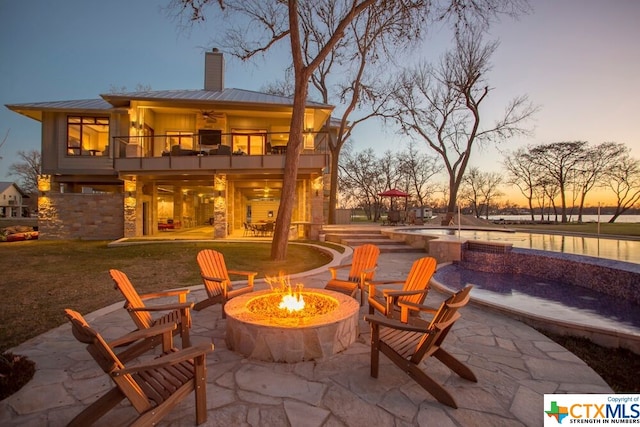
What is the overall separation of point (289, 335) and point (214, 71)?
65.4 ft

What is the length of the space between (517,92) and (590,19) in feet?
42.4

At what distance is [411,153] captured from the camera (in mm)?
41531

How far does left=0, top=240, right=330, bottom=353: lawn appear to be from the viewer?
5016mm

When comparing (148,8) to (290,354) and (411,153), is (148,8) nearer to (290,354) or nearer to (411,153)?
(290,354)

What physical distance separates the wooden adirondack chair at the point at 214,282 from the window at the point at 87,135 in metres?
16.3

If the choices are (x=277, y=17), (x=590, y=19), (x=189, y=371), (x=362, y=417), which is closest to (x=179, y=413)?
(x=189, y=371)

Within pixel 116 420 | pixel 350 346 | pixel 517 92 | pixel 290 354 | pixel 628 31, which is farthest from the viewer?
pixel 517 92

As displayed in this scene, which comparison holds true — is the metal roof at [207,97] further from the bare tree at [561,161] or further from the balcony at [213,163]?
the bare tree at [561,161]

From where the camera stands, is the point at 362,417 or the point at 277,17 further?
the point at 277,17

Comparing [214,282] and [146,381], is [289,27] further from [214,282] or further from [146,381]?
[146,381]

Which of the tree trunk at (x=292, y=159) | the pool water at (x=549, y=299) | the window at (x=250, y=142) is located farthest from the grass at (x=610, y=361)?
the window at (x=250, y=142)

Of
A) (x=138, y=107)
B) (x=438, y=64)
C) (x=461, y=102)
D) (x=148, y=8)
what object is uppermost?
(x=438, y=64)

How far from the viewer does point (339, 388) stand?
279 cm

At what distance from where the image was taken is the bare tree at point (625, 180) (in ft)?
105
